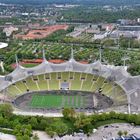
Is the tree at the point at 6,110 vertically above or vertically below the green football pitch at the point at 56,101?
above

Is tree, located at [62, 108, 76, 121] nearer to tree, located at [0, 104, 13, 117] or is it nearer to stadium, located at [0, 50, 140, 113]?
stadium, located at [0, 50, 140, 113]

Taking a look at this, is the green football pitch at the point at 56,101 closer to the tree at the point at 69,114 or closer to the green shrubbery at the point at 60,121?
the tree at the point at 69,114

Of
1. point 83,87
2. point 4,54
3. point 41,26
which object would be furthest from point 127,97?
point 41,26

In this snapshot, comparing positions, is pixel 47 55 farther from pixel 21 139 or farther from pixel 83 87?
pixel 21 139

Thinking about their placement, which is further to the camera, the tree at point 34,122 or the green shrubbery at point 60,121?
the tree at point 34,122

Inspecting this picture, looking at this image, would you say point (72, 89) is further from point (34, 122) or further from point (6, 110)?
point (34, 122)

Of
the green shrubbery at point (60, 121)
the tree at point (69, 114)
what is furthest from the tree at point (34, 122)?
the tree at point (69, 114)

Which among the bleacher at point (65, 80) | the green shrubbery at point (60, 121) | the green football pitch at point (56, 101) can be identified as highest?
the green shrubbery at point (60, 121)

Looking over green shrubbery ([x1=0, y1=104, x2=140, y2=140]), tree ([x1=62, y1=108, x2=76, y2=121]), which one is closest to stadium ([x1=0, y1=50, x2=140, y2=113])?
green shrubbery ([x1=0, y1=104, x2=140, y2=140])
